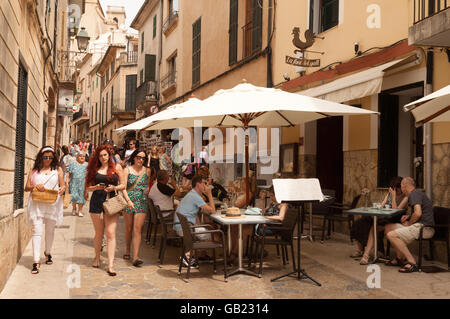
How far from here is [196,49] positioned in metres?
19.0

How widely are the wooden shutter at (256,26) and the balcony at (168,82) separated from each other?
863 cm

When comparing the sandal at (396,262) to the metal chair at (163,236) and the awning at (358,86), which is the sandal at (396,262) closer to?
the awning at (358,86)

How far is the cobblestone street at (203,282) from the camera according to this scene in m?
5.31

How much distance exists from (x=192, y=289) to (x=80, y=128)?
57.4m

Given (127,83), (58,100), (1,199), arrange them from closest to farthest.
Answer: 1. (1,199)
2. (58,100)
3. (127,83)

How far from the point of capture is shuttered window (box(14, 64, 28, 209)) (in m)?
7.13

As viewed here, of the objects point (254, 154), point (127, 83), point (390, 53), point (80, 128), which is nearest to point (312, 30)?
point (390, 53)

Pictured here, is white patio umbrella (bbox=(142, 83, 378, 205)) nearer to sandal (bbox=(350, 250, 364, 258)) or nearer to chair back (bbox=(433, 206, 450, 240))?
chair back (bbox=(433, 206, 450, 240))

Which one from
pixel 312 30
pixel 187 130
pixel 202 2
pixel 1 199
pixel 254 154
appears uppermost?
pixel 202 2

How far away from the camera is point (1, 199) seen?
211 inches

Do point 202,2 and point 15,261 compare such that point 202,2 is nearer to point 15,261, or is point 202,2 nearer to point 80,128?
point 15,261

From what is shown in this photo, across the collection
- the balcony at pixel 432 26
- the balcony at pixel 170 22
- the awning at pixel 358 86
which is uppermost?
the balcony at pixel 170 22

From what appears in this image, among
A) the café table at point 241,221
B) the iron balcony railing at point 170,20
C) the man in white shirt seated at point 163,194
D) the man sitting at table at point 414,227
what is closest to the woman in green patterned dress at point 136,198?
the man in white shirt seated at point 163,194

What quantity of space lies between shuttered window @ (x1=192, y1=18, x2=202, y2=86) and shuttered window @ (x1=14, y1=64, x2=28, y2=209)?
1146 cm
